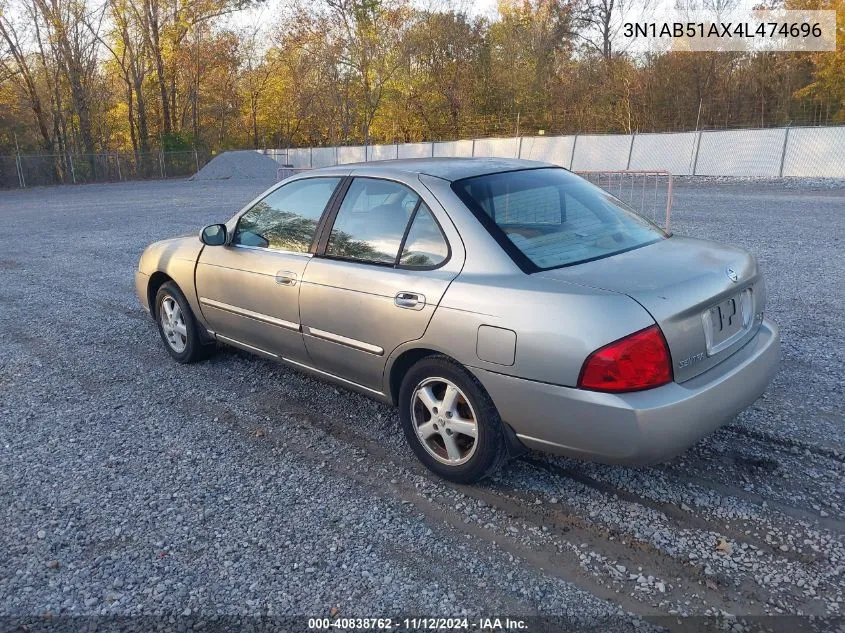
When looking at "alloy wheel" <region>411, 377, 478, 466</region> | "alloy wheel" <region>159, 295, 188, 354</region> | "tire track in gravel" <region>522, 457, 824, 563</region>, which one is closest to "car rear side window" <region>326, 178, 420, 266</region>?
"alloy wheel" <region>411, 377, 478, 466</region>

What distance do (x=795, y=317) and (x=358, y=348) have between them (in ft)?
14.8

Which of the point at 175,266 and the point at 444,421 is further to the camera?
the point at 175,266

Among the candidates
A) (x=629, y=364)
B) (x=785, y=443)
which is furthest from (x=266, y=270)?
(x=785, y=443)

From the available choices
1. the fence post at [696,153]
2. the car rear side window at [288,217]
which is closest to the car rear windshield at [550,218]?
the car rear side window at [288,217]

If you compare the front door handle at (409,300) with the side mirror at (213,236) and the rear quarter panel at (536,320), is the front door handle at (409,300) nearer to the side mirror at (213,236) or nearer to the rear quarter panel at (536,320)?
the rear quarter panel at (536,320)

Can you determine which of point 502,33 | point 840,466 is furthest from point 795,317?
point 502,33

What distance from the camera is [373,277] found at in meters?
3.77

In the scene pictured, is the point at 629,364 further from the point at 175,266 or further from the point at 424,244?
the point at 175,266

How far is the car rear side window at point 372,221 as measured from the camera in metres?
3.81

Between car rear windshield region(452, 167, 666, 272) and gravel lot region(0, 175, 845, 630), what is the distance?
120 cm

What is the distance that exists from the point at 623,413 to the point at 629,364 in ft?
0.69

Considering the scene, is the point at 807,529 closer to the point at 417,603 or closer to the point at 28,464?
the point at 417,603

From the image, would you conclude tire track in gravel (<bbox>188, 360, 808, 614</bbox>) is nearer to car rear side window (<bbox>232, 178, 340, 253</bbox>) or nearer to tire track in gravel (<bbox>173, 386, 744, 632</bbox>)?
tire track in gravel (<bbox>173, 386, 744, 632</bbox>)

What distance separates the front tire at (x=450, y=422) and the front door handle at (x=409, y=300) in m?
0.28
